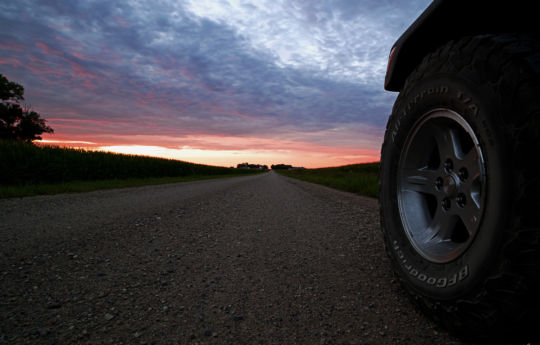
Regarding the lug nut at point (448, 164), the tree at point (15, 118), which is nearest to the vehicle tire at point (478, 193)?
the lug nut at point (448, 164)

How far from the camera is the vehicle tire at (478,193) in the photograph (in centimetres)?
81

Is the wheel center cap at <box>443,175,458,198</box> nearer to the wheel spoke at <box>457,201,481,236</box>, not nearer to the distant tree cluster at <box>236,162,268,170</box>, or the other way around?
the wheel spoke at <box>457,201,481,236</box>

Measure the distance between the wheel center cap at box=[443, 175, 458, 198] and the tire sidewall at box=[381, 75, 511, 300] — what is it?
254 millimetres

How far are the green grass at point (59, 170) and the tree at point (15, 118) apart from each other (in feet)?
54.7

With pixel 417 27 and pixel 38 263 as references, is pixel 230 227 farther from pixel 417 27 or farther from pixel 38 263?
pixel 417 27

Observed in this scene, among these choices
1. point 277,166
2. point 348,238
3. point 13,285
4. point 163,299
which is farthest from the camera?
point 277,166

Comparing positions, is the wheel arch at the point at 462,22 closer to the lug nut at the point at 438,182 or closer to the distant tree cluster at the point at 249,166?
the lug nut at the point at 438,182

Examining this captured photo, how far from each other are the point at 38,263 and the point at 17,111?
33.6 meters

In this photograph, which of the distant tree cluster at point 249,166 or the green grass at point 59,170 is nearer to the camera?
the green grass at point 59,170

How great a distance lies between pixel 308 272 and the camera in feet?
5.44

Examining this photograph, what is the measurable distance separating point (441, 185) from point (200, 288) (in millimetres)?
1441

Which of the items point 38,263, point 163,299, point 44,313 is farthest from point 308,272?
point 38,263

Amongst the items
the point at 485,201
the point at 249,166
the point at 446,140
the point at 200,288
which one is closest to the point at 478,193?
the point at 485,201

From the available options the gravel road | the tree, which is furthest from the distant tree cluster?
the gravel road
